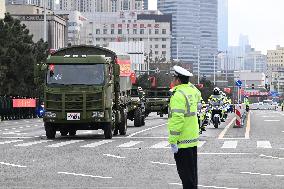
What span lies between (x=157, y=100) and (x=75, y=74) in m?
30.0

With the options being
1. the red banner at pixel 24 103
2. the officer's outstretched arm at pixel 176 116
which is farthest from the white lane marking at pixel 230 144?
the red banner at pixel 24 103

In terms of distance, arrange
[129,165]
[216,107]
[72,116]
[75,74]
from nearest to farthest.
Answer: [129,165], [72,116], [75,74], [216,107]

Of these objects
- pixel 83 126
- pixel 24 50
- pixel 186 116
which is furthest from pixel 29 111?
pixel 186 116

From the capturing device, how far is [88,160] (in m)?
18.7

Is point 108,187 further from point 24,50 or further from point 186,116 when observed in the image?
point 24,50

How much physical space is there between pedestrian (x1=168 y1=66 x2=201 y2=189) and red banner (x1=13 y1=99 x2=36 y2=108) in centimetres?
4847

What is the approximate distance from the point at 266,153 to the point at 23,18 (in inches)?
6057

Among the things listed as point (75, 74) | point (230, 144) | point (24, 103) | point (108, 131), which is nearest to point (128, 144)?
point (230, 144)

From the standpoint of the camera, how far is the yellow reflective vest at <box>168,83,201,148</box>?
9836 millimetres

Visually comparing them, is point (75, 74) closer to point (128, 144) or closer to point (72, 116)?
point (72, 116)

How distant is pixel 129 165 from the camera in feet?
57.2

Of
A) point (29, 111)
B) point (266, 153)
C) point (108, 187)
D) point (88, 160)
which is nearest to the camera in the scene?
point (108, 187)

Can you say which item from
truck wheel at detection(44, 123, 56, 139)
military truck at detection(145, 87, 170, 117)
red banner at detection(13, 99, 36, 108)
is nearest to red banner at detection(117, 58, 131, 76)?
truck wheel at detection(44, 123, 56, 139)

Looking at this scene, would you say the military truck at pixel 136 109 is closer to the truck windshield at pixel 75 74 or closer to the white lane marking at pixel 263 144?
the truck windshield at pixel 75 74
